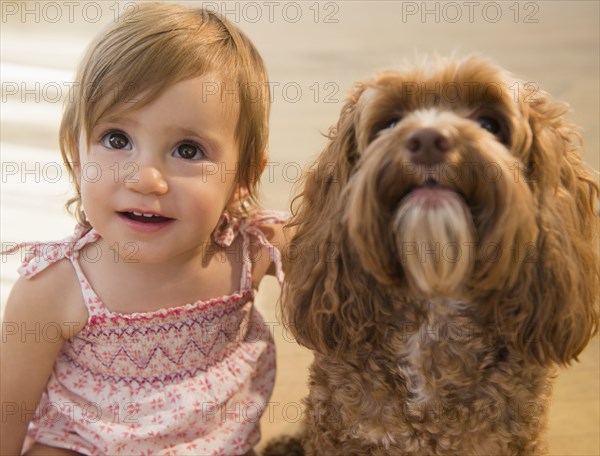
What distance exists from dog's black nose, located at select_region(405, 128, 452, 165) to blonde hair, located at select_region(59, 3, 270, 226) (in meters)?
0.57

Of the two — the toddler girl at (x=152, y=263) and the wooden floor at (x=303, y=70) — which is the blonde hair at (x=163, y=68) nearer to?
the toddler girl at (x=152, y=263)

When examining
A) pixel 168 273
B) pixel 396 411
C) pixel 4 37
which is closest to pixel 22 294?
pixel 168 273

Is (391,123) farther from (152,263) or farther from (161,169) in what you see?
(152,263)

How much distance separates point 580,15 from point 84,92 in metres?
2.54

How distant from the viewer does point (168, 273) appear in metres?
1.82

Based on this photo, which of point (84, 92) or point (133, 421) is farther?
point (133, 421)

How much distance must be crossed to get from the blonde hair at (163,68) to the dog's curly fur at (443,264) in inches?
10.5

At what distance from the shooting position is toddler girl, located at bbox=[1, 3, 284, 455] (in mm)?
1652

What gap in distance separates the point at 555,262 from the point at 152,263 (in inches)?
32.8

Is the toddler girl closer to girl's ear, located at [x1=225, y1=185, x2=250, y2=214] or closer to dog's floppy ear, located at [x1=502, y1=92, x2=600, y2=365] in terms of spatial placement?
girl's ear, located at [x1=225, y1=185, x2=250, y2=214]

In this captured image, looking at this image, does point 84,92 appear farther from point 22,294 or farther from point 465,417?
point 465,417

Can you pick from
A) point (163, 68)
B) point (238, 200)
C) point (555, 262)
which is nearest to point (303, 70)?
point (238, 200)

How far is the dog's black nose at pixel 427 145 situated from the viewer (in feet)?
4.12

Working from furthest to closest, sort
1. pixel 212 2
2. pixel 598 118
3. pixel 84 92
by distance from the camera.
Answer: pixel 212 2, pixel 598 118, pixel 84 92
